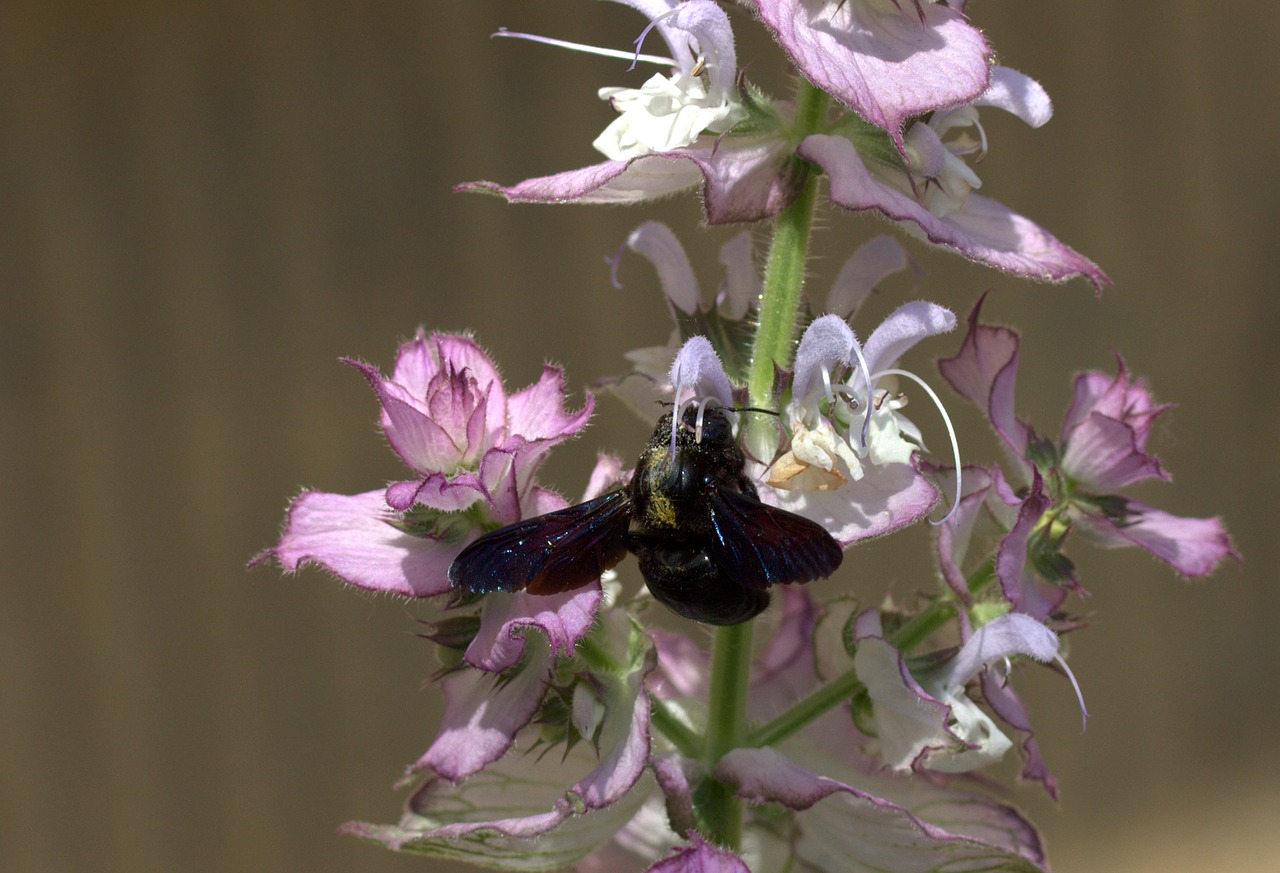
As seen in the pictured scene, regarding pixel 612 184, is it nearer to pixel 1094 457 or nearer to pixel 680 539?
pixel 680 539

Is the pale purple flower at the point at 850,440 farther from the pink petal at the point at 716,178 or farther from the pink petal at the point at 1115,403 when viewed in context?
the pink petal at the point at 1115,403

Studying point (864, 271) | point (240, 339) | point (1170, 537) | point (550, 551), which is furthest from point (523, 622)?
point (240, 339)

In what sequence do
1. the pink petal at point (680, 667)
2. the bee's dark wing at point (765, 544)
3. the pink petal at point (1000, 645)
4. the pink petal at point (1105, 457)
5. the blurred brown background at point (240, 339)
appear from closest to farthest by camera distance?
the bee's dark wing at point (765, 544)
the pink petal at point (1000, 645)
the pink petal at point (1105, 457)
the pink petal at point (680, 667)
the blurred brown background at point (240, 339)

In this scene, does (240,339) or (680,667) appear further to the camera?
(240,339)

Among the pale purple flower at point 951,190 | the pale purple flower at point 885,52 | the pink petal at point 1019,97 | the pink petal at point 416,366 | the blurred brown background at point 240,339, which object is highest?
the pale purple flower at point 885,52

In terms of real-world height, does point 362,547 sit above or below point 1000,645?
above

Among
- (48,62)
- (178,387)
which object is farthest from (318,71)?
(178,387)

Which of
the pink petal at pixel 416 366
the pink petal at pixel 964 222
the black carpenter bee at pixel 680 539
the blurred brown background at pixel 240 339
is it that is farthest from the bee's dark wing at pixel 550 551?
the blurred brown background at pixel 240 339
